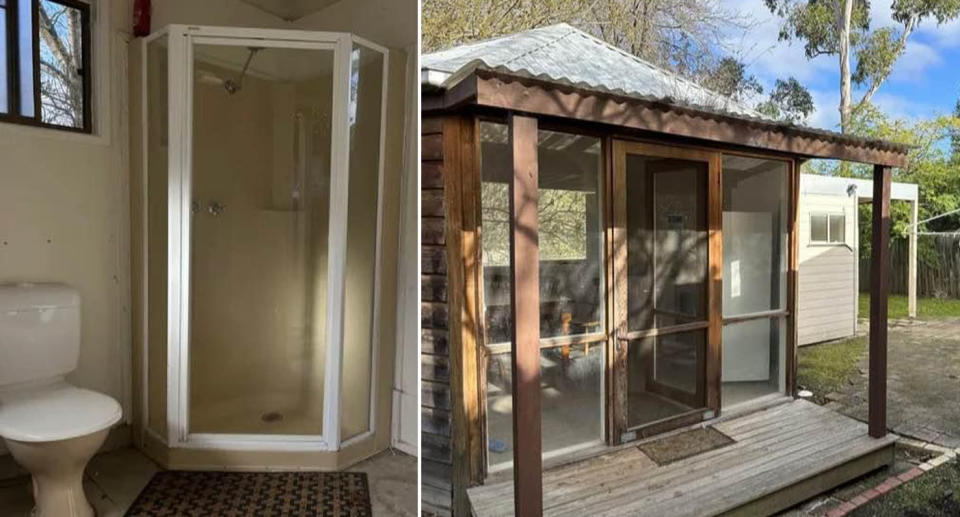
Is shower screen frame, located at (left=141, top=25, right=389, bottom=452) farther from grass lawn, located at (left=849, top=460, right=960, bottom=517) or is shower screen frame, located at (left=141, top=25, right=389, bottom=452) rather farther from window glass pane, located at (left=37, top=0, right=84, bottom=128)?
grass lawn, located at (left=849, top=460, right=960, bottom=517)

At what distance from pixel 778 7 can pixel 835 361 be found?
4.56 feet

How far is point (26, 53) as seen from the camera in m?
1.57

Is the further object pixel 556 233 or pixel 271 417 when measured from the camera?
pixel 271 417

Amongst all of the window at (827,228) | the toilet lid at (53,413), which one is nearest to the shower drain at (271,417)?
the toilet lid at (53,413)

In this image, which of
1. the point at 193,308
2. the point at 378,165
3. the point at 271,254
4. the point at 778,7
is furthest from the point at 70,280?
the point at 778,7

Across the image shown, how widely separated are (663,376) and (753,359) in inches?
16.8

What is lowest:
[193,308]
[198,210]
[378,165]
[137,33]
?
[193,308]

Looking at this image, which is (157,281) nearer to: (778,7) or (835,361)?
(778,7)

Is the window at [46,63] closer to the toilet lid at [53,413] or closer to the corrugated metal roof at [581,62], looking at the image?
the toilet lid at [53,413]

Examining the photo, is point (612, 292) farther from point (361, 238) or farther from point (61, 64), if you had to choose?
point (61, 64)

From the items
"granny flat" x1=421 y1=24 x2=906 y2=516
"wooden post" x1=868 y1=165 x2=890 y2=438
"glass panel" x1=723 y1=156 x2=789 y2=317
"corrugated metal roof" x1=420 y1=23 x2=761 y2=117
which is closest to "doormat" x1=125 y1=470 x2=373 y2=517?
"granny flat" x1=421 y1=24 x2=906 y2=516

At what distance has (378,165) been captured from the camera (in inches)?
77.4

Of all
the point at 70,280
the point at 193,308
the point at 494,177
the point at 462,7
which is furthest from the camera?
the point at 193,308

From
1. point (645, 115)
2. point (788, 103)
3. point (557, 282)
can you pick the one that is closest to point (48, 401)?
point (557, 282)
